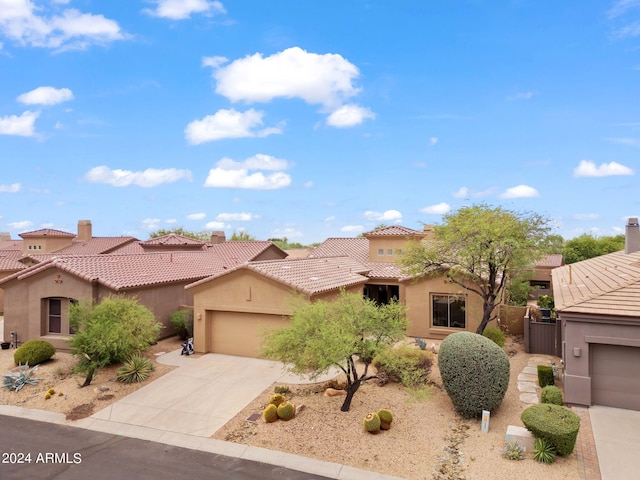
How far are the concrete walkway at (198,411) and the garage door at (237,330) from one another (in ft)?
3.82

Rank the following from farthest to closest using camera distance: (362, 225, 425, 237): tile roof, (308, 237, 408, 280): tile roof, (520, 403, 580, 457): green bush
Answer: (362, 225, 425, 237): tile roof < (308, 237, 408, 280): tile roof < (520, 403, 580, 457): green bush

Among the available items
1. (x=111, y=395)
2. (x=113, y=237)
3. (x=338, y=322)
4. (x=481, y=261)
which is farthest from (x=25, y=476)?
(x=113, y=237)

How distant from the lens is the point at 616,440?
1093 cm

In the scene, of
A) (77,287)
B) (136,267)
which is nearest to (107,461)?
(77,287)

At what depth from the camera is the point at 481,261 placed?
19.0 meters

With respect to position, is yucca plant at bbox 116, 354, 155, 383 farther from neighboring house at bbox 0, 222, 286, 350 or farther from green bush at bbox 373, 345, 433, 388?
green bush at bbox 373, 345, 433, 388

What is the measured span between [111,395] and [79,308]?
3.91 metres

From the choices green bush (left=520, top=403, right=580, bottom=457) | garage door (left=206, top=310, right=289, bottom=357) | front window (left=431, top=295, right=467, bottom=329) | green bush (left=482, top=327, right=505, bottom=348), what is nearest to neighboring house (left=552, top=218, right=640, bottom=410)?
green bush (left=520, top=403, right=580, bottom=457)

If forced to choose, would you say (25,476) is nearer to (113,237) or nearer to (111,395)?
(111,395)

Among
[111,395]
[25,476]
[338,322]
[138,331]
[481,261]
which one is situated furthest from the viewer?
[481,261]

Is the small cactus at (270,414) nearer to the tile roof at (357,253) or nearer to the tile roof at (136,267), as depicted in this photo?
the tile roof at (136,267)

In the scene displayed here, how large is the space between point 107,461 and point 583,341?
1391 cm

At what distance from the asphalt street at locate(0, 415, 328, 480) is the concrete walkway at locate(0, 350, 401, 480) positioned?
0.32m

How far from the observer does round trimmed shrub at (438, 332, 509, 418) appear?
12.0 meters
